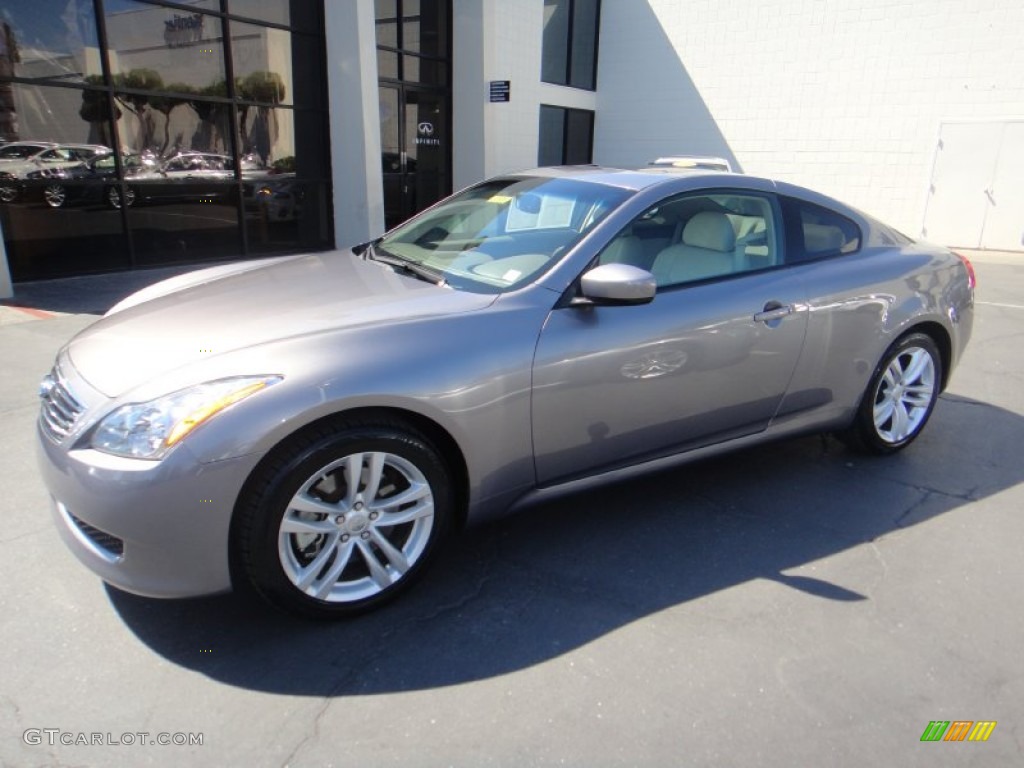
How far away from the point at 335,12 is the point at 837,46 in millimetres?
10147

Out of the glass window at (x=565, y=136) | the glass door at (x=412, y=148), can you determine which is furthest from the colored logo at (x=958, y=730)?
the glass window at (x=565, y=136)

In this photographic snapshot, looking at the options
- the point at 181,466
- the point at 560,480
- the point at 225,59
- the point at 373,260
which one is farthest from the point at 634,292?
the point at 225,59

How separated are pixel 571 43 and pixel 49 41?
37.5 feet

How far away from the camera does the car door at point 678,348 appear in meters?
2.90

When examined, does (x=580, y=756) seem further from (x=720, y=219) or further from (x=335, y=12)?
(x=335, y=12)

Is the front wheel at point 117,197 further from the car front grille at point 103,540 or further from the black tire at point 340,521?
the black tire at point 340,521

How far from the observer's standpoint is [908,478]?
157 inches

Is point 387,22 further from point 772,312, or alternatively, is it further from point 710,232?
point 772,312

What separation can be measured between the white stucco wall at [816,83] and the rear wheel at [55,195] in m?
12.6

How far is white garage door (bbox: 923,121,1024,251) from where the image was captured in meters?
13.8

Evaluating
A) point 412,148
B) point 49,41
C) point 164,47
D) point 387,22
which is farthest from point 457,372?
point 387,22

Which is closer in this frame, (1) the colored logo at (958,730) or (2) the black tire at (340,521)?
(1) the colored logo at (958,730)

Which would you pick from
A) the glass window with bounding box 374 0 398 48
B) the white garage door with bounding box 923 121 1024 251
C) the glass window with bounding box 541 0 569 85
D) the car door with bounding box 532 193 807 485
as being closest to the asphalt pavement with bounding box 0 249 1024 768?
the car door with bounding box 532 193 807 485

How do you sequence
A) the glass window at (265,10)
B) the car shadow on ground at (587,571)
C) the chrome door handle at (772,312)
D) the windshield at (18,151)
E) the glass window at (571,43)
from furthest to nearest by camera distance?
the glass window at (571,43), the glass window at (265,10), the windshield at (18,151), the chrome door handle at (772,312), the car shadow on ground at (587,571)
